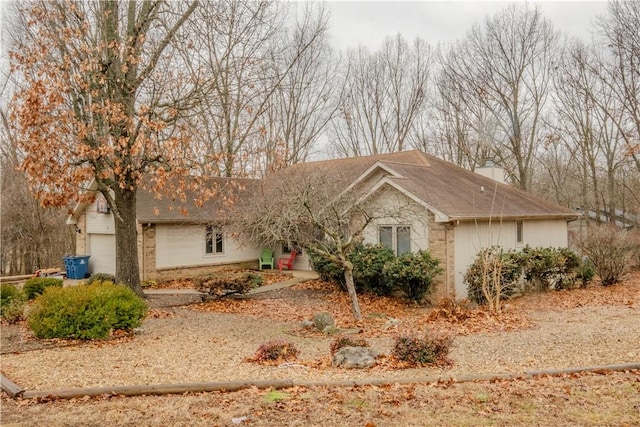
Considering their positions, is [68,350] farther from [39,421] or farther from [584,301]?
[584,301]

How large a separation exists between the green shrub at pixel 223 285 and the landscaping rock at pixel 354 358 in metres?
8.26

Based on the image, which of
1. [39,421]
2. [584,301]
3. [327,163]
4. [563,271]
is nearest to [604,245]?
[563,271]

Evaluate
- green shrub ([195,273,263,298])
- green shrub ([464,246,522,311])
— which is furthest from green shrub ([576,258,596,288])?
green shrub ([195,273,263,298])

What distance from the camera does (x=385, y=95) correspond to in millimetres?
37500

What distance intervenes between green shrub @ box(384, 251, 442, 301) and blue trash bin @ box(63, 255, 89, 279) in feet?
45.8

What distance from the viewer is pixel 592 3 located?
2620 centimetres

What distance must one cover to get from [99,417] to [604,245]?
55.0ft

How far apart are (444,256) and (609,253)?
20.8 feet

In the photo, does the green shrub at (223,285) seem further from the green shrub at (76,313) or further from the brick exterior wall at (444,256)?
the brick exterior wall at (444,256)

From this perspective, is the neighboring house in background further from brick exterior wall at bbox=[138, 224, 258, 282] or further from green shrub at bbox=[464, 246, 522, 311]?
green shrub at bbox=[464, 246, 522, 311]

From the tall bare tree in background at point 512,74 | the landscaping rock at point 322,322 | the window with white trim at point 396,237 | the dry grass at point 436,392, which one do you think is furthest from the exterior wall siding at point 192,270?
the tall bare tree in background at point 512,74

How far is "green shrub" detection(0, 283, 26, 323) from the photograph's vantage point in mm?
12906

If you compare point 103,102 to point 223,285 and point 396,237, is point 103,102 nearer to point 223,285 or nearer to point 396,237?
point 223,285

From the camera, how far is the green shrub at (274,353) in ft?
27.5
